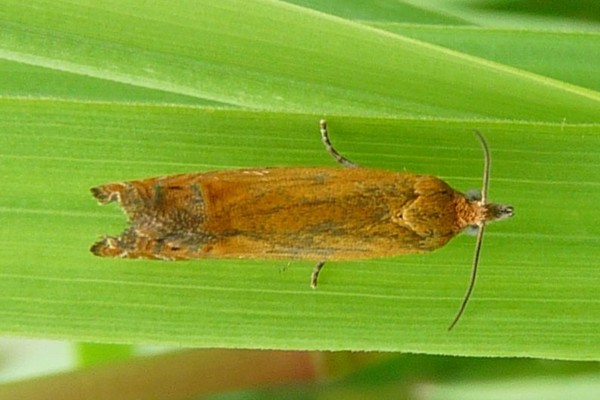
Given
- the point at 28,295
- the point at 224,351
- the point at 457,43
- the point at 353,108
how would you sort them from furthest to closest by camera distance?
the point at 224,351 → the point at 457,43 → the point at 353,108 → the point at 28,295

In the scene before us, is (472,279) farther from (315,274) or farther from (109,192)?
(109,192)

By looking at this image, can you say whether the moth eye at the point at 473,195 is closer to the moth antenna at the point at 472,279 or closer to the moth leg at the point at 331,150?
the moth antenna at the point at 472,279

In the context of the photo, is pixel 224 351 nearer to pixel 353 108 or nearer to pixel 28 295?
pixel 28 295

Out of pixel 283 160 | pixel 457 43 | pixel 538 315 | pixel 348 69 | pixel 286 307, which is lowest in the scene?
pixel 538 315

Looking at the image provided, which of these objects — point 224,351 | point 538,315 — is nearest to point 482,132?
point 538,315

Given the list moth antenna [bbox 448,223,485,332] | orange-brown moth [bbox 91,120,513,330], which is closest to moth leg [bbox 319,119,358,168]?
orange-brown moth [bbox 91,120,513,330]

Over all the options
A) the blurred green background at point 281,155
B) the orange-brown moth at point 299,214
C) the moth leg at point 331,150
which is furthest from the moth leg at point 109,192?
the moth leg at point 331,150

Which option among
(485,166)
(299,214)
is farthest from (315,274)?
(485,166)
